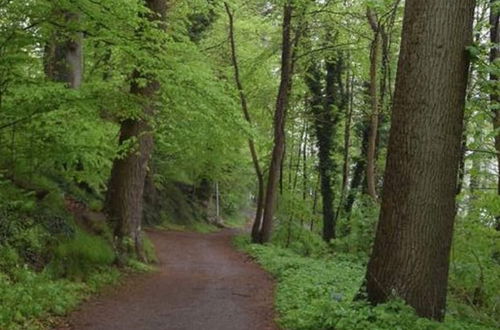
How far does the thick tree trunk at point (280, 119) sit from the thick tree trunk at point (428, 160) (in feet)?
43.6

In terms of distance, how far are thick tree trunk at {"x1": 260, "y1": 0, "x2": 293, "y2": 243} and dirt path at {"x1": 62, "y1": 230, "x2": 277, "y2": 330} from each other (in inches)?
231

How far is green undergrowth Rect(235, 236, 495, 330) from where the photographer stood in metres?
6.26

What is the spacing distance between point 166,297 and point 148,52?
4.27 m

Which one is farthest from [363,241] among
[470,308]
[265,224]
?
[470,308]

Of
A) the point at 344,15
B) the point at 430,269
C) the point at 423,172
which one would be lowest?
the point at 430,269

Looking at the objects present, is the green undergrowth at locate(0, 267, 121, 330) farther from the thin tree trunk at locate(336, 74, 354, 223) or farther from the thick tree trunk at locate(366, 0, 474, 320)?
the thin tree trunk at locate(336, 74, 354, 223)

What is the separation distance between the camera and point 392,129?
6.94 meters

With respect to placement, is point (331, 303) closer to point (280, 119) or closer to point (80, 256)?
point (80, 256)

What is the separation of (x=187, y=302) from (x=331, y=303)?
122 inches

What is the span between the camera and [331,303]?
7379mm

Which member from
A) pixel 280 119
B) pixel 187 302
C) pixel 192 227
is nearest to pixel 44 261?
pixel 187 302

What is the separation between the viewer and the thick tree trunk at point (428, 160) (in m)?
6.54

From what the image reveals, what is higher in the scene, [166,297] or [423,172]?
[423,172]

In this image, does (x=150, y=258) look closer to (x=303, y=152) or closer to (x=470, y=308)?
(x=470, y=308)
